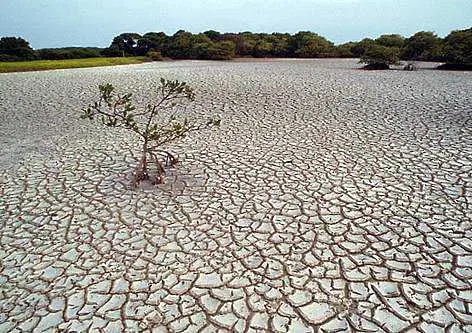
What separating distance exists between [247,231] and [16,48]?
22.0 metres

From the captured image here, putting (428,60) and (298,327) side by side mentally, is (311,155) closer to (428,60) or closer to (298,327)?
(298,327)

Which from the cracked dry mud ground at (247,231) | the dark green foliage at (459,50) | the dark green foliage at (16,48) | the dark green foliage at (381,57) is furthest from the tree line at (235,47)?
the cracked dry mud ground at (247,231)

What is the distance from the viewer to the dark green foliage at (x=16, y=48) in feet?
63.0

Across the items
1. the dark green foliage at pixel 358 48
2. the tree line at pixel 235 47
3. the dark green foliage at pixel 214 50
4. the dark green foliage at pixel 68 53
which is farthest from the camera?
the dark green foliage at pixel 68 53

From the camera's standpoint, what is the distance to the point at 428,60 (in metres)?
16.1

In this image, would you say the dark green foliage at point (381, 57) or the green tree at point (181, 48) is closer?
the dark green foliage at point (381, 57)

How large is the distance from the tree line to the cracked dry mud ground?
494 inches

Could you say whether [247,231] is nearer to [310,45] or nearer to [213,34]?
[310,45]

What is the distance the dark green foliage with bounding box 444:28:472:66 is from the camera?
1231 cm

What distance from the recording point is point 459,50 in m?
12.6

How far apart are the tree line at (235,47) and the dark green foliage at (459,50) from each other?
94 cm

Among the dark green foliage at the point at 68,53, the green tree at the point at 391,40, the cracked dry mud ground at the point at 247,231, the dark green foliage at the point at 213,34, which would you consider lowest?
the cracked dry mud ground at the point at 247,231

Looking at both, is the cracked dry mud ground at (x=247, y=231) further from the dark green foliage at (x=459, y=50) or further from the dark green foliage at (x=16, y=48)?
the dark green foliage at (x=16, y=48)

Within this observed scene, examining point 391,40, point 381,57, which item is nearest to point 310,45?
point 391,40
